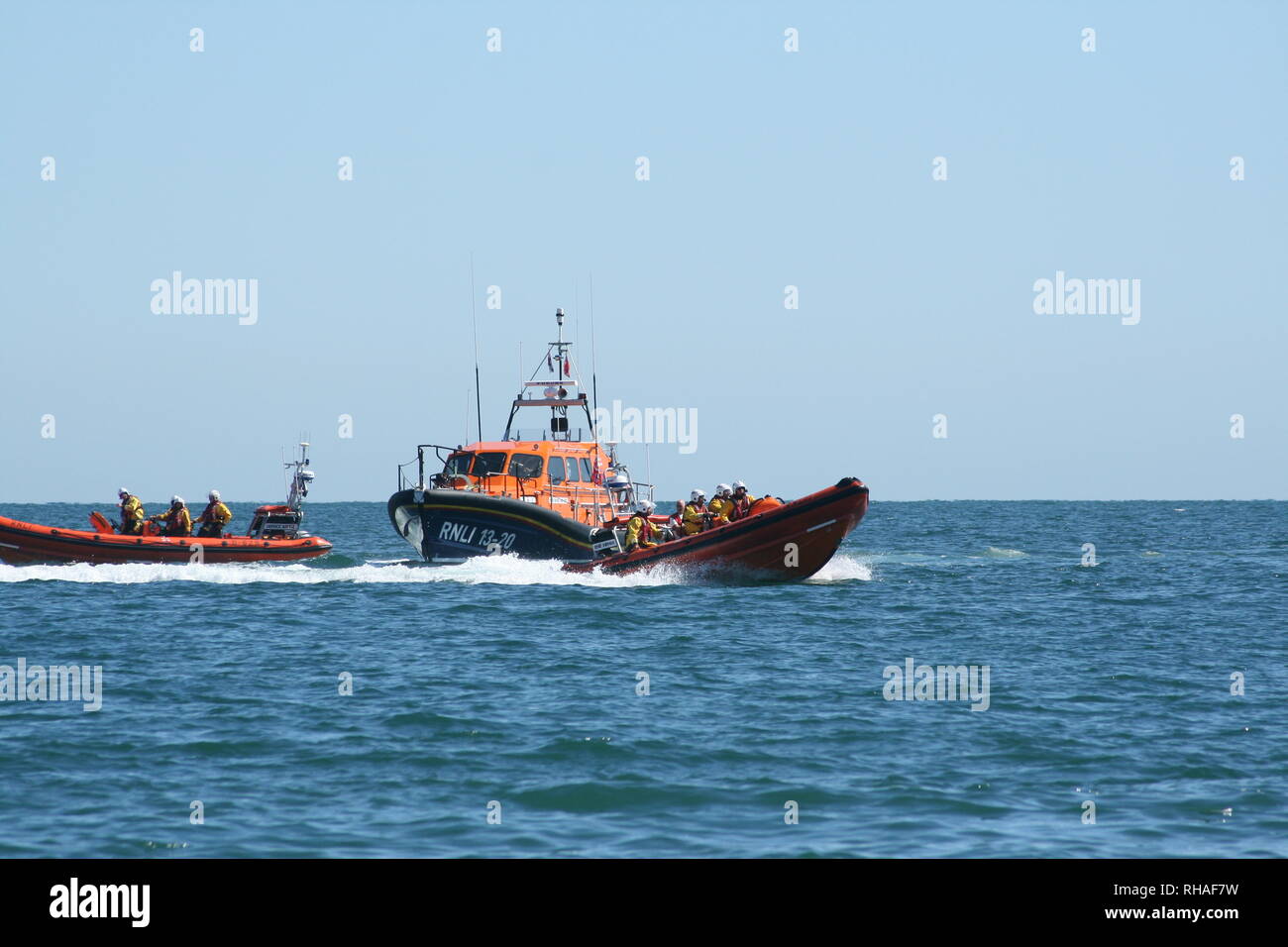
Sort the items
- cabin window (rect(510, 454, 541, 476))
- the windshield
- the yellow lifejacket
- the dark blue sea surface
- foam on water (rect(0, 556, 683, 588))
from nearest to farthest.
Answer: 1. the dark blue sea surface
2. the yellow lifejacket
3. foam on water (rect(0, 556, 683, 588))
4. cabin window (rect(510, 454, 541, 476))
5. the windshield

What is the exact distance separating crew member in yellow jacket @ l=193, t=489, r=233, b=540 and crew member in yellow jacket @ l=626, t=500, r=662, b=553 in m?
7.55

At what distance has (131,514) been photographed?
83.8 ft

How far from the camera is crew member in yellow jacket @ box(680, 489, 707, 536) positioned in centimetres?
2395

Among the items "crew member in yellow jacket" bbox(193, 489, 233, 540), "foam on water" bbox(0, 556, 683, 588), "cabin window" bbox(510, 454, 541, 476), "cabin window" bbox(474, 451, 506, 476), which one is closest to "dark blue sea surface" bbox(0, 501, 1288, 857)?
"foam on water" bbox(0, 556, 683, 588)

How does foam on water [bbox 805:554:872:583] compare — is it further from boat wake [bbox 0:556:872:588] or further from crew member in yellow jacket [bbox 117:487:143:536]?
crew member in yellow jacket [bbox 117:487:143:536]

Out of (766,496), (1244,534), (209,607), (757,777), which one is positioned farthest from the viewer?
(1244,534)

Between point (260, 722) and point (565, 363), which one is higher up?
point (565, 363)

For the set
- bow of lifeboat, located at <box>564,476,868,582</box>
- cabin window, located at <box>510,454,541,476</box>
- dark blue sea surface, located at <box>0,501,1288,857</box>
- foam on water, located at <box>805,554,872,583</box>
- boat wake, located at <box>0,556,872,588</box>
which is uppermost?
cabin window, located at <box>510,454,541,476</box>

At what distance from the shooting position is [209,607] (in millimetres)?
21219
